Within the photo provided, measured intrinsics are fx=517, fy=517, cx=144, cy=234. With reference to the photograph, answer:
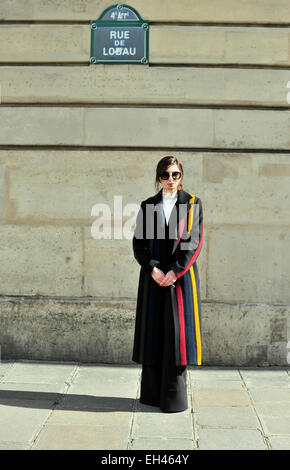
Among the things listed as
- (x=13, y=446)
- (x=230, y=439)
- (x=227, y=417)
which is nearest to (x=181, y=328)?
(x=227, y=417)

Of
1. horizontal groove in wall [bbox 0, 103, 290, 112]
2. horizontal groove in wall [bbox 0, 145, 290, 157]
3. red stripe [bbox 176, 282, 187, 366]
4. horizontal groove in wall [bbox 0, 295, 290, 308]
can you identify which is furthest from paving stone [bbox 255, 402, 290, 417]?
horizontal groove in wall [bbox 0, 103, 290, 112]

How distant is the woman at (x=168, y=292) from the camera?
385 centimetres

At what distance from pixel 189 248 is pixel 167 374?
0.95 meters

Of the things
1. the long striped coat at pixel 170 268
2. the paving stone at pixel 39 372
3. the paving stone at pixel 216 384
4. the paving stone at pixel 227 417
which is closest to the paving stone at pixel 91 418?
the long striped coat at pixel 170 268

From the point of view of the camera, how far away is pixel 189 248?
387 centimetres

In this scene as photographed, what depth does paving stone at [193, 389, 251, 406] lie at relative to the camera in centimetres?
409

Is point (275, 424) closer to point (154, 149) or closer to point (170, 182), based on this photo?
point (170, 182)

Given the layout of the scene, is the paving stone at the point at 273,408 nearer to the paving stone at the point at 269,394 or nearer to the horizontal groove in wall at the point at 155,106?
the paving stone at the point at 269,394

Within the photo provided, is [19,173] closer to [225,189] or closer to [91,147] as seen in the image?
[91,147]

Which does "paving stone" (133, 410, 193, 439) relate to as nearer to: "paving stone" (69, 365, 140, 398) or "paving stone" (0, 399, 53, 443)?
"paving stone" (69, 365, 140, 398)

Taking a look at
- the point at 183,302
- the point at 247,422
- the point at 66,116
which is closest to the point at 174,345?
the point at 183,302

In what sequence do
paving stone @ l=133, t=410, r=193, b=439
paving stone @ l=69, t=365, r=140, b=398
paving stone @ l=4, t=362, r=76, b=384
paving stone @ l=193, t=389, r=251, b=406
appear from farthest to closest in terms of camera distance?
1. paving stone @ l=4, t=362, r=76, b=384
2. paving stone @ l=69, t=365, r=140, b=398
3. paving stone @ l=193, t=389, r=251, b=406
4. paving stone @ l=133, t=410, r=193, b=439

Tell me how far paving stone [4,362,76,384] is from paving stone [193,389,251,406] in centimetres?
125

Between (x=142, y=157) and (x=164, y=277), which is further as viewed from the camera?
(x=142, y=157)
